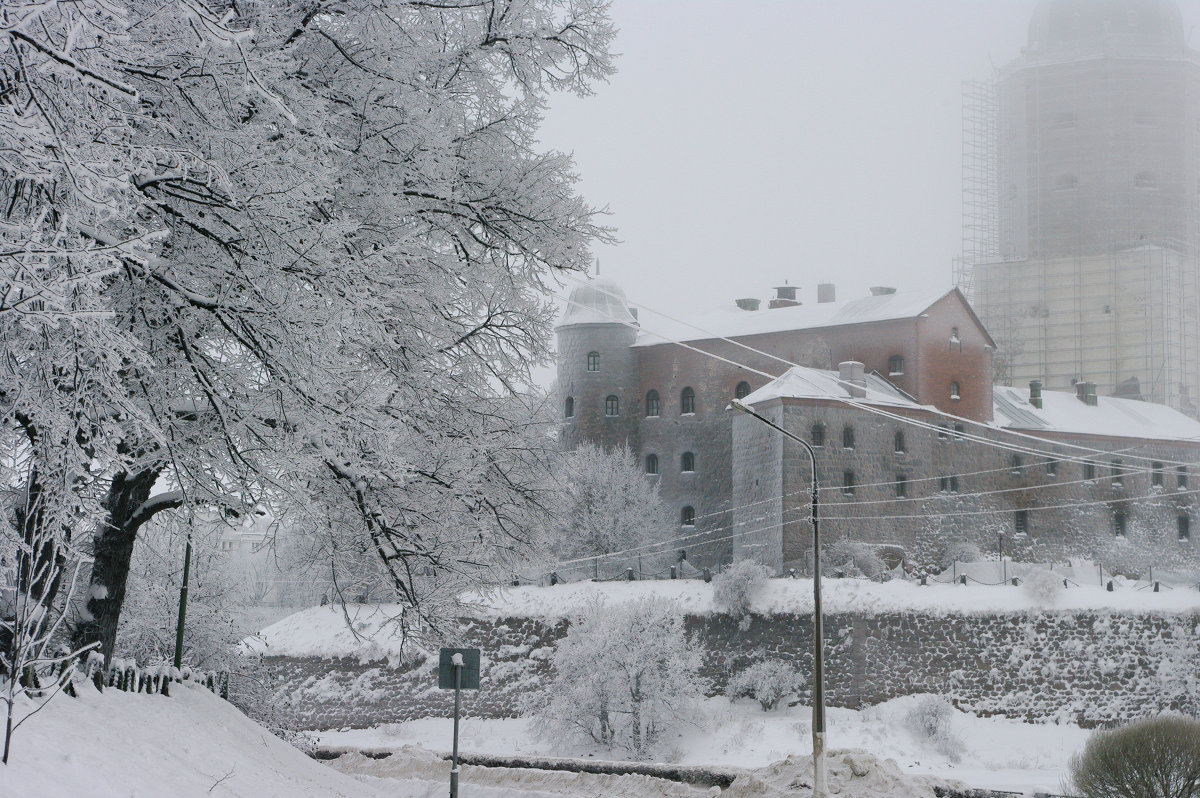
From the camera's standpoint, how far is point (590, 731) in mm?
31422

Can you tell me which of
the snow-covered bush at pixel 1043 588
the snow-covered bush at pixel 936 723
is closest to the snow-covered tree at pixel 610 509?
the snow-covered bush at pixel 936 723

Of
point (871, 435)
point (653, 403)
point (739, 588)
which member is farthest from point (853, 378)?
point (739, 588)

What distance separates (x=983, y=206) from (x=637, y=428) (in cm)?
3018

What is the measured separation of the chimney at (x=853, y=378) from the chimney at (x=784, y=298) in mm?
10731

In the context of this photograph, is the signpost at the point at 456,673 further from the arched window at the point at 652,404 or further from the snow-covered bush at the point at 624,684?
the arched window at the point at 652,404

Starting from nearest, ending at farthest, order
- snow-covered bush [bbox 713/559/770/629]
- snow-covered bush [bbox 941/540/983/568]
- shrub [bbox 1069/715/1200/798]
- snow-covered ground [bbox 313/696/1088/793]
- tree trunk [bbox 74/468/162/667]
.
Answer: tree trunk [bbox 74/468/162/667] < shrub [bbox 1069/715/1200/798] < snow-covered ground [bbox 313/696/1088/793] < snow-covered bush [bbox 713/559/770/629] < snow-covered bush [bbox 941/540/983/568]

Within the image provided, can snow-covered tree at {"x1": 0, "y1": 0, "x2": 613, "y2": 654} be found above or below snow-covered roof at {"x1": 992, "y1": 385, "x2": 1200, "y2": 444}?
below

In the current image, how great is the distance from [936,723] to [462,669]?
828 inches

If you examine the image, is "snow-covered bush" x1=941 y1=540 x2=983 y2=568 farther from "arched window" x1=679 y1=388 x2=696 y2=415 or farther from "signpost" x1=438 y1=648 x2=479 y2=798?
"signpost" x1=438 y1=648 x2=479 y2=798

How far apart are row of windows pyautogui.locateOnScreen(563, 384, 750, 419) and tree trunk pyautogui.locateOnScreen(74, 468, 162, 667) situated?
40.5 metres

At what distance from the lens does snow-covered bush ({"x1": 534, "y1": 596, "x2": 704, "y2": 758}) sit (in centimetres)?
3097

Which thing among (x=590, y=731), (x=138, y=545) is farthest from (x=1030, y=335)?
(x=138, y=545)

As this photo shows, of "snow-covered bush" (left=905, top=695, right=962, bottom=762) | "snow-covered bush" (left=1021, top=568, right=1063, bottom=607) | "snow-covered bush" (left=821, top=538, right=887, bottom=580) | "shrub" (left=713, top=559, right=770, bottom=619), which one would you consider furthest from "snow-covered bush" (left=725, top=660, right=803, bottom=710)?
"snow-covered bush" (left=1021, top=568, right=1063, bottom=607)

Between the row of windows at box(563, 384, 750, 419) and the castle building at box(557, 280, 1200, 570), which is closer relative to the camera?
the castle building at box(557, 280, 1200, 570)
